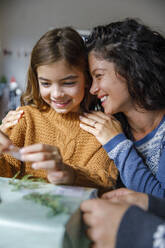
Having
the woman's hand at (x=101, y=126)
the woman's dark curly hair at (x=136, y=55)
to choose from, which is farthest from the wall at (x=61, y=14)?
the woman's hand at (x=101, y=126)

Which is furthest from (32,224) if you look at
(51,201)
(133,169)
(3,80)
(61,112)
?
(3,80)

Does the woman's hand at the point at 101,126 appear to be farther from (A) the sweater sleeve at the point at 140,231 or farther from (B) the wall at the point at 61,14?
(B) the wall at the point at 61,14

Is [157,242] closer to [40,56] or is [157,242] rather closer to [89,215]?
[89,215]

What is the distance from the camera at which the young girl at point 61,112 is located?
1.10 metres

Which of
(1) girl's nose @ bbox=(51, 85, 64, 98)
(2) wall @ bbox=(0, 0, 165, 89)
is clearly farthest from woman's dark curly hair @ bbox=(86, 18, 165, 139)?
(2) wall @ bbox=(0, 0, 165, 89)

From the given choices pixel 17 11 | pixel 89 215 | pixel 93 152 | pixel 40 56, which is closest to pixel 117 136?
pixel 93 152

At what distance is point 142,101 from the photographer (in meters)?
1.23

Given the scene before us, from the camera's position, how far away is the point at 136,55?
118 centimetres

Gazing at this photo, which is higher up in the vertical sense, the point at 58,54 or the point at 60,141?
the point at 58,54

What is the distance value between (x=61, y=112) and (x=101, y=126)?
19 cm

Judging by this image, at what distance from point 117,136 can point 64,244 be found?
0.66 m

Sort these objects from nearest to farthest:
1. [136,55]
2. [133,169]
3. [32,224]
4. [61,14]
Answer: [32,224] < [133,169] < [136,55] < [61,14]

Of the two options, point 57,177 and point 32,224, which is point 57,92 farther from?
point 32,224

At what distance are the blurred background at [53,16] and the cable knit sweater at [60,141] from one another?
4231mm
